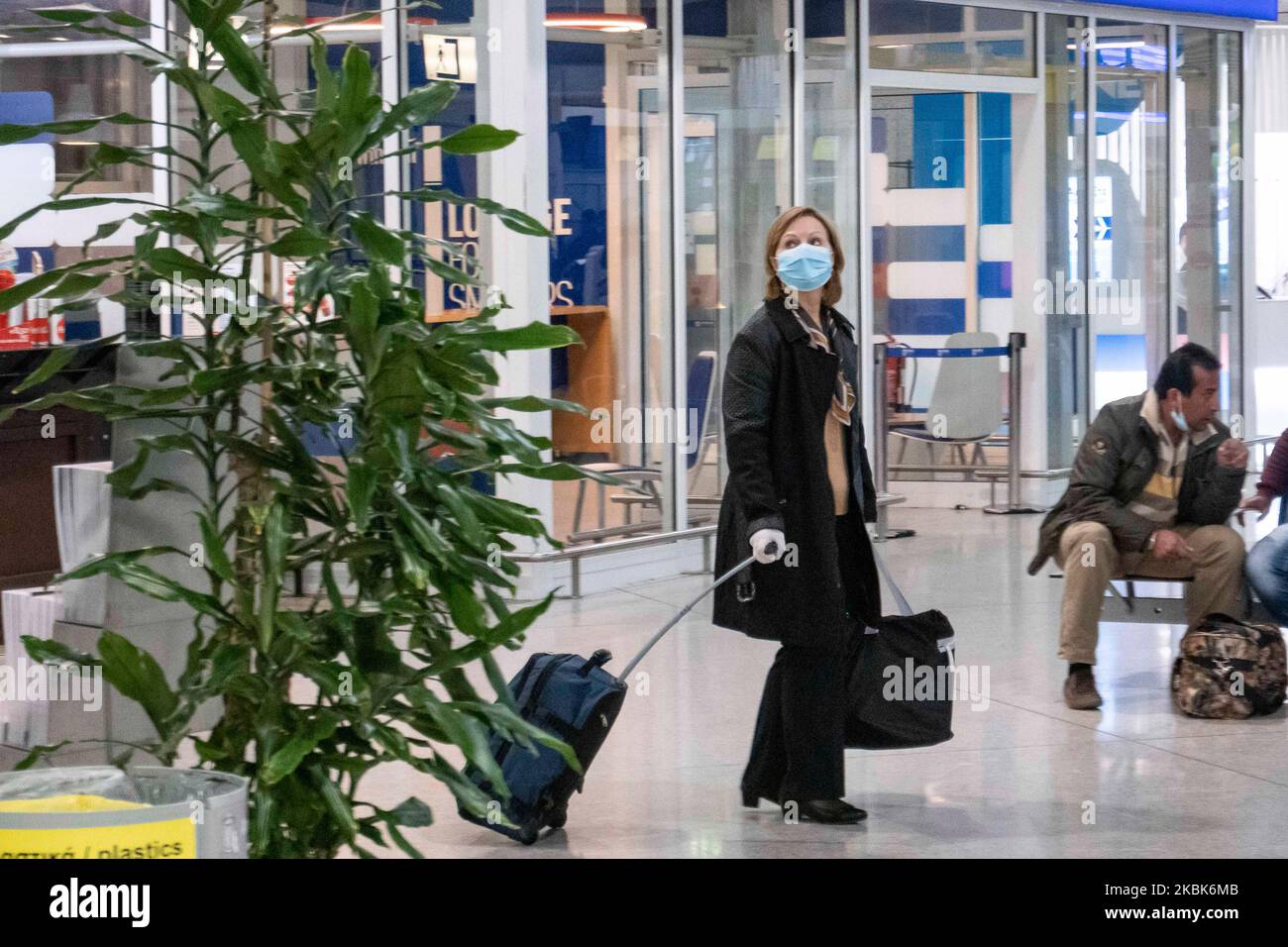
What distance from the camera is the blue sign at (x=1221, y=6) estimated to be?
11.4 m

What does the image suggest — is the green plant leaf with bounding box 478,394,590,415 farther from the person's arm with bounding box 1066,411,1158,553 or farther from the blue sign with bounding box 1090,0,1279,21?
the blue sign with bounding box 1090,0,1279,21

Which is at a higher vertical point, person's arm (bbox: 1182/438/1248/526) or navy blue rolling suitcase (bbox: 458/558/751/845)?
person's arm (bbox: 1182/438/1248/526)

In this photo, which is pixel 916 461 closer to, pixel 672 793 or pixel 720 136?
pixel 720 136

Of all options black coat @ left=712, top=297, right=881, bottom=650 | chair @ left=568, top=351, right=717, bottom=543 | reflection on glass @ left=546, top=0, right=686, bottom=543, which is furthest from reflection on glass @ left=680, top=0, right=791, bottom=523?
black coat @ left=712, top=297, right=881, bottom=650

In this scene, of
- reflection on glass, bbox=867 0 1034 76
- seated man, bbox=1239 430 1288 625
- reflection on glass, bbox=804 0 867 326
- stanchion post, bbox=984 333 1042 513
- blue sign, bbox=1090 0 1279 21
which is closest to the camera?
seated man, bbox=1239 430 1288 625

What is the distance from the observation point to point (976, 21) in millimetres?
10680

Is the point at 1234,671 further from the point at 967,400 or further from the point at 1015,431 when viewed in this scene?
the point at 1015,431

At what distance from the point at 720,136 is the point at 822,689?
5.04 m

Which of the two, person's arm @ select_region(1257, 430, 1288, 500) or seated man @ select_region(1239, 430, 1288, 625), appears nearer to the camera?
seated man @ select_region(1239, 430, 1288, 625)

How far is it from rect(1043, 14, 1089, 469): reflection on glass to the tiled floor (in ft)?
13.7

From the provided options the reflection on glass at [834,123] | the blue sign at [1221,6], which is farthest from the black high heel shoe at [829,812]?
the blue sign at [1221,6]

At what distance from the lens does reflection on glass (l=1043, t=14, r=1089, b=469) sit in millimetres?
11125

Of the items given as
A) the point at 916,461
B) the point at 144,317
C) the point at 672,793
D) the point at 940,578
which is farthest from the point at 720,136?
the point at 144,317

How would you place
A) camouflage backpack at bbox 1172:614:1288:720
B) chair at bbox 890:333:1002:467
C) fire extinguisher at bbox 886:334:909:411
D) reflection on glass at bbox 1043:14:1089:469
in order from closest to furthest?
1. camouflage backpack at bbox 1172:614:1288:720
2. chair at bbox 890:333:1002:467
3. reflection on glass at bbox 1043:14:1089:469
4. fire extinguisher at bbox 886:334:909:411
